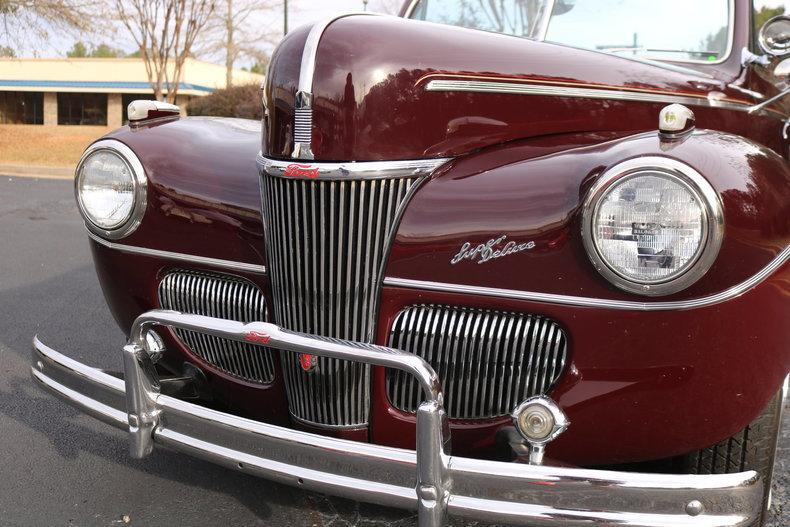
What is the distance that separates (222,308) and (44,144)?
64.2 ft

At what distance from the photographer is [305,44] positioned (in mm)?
2102

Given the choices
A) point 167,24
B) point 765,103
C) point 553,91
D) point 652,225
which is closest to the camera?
point 652,225

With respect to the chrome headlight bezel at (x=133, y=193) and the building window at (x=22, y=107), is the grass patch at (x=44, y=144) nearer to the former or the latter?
the building window at (x=22, y=107)

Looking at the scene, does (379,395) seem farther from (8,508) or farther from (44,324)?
(44,324)

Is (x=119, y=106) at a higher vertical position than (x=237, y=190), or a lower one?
lower

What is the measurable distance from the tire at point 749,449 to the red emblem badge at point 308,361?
1.07m

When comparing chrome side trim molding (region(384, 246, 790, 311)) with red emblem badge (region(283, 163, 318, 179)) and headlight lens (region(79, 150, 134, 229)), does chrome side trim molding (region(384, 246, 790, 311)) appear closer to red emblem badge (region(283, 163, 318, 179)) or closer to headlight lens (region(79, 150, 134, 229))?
red emblem badge (region(283, 163, 318, 179))

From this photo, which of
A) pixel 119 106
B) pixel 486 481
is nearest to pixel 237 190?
pixel 486 481

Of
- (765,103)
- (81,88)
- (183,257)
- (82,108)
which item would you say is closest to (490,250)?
(183,257)

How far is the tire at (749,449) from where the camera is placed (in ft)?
6.88

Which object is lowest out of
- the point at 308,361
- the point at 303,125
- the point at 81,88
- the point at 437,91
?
the point at 81,88

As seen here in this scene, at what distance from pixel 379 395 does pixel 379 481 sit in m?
0.30

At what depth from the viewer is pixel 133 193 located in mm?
2504

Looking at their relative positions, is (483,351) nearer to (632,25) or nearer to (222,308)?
(222,308)
